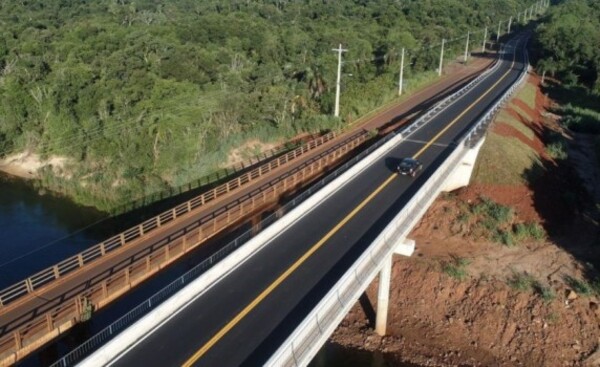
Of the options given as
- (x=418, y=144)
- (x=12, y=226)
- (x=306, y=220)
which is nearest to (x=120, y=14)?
(x=12, y=226)

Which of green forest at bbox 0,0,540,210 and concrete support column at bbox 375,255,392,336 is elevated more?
green forest at bbox 0,0,540,210

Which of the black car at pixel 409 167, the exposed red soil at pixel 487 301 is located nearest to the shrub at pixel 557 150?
the exposed red soil at pixel 487 301

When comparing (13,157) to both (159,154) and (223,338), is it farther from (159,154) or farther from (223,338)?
(223,338)

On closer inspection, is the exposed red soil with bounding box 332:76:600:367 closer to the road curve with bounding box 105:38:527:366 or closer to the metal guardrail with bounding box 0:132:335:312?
the road curve with bounding box 105:38:527:366

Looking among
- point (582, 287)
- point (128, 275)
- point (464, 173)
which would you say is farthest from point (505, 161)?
point (128, 275)

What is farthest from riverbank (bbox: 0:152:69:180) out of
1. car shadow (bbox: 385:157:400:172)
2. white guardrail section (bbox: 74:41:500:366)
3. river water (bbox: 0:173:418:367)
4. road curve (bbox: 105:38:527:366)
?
road curve (bbox: 105:38:527:366)

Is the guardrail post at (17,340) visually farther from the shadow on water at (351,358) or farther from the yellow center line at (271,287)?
the shadow on water at (351,358)
